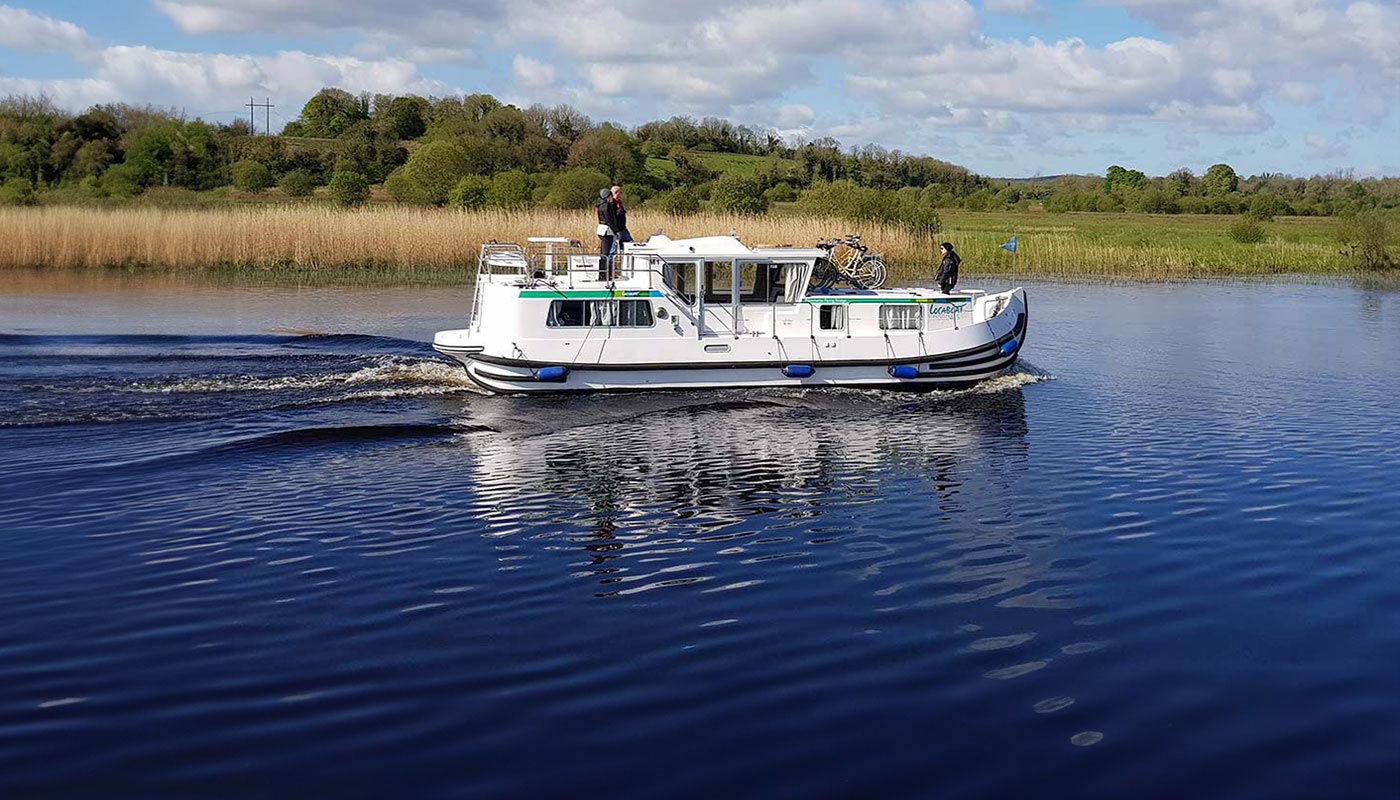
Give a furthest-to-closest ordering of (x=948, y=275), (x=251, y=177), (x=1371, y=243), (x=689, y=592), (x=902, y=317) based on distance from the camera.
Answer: (x=251, y=177)
(x=1371, y=243)
(x=948, y=275)
(x=902, y=317)
(x=689, y=592)

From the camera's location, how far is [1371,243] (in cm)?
5078

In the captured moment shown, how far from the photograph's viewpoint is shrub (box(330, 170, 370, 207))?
59.7 meters

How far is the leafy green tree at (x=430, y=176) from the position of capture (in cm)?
5894

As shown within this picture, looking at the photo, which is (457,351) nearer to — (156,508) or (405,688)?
(156,508)

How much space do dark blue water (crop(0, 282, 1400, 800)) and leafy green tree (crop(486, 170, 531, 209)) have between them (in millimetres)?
30541

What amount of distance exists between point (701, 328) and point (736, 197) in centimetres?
3348

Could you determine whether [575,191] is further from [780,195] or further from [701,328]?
[701,328]

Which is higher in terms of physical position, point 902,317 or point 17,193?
point 17,193

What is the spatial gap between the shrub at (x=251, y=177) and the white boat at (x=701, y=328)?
51.7 meters

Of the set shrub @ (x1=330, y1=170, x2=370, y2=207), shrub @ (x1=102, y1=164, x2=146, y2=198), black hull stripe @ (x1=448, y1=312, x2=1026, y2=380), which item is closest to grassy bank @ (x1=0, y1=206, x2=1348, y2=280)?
shrub @ (x1=330, y1=170, x2=370, y2=207)

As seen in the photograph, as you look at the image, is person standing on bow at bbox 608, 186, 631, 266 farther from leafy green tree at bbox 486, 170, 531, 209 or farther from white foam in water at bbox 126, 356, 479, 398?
leafy green tree at bbox 486, 170, 531, 209

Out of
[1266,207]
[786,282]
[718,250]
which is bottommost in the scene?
[786,282]

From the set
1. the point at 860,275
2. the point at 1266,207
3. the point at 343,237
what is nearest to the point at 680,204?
the point at 343,237

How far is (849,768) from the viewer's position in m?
8.02
